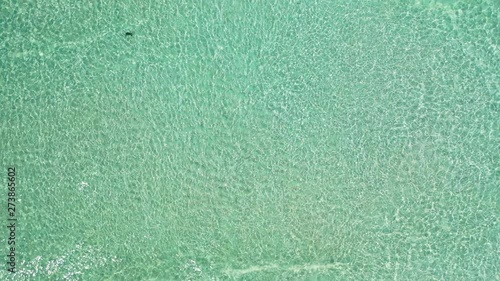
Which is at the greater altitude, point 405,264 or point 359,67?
point 359,67

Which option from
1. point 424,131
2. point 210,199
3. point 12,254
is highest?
point 424,131

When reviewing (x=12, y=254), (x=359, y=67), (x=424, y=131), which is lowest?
(x=12, y=254)

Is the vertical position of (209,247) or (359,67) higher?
(359,67)

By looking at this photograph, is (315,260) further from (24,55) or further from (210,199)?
(24,55)

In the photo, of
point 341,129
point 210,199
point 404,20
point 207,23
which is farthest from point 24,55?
point 404,20

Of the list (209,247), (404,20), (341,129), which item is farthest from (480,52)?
(209,247)

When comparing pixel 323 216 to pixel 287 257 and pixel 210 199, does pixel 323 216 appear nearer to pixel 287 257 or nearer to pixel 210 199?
pixel 287 257
